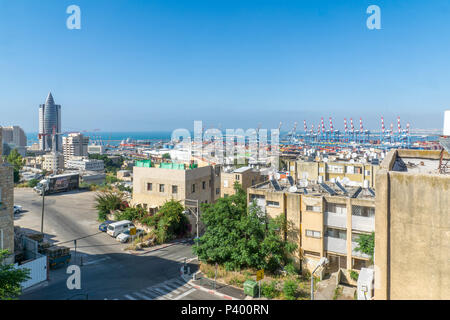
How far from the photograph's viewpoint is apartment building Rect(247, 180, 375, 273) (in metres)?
18.8

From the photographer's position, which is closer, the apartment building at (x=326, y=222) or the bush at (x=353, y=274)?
the bush at (x=353, y=274)

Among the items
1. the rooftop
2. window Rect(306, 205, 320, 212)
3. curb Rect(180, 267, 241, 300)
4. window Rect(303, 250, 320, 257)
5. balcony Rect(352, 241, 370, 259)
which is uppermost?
the rooftop

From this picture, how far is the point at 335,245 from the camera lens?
770 inches

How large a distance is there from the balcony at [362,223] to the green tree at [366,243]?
0.55m

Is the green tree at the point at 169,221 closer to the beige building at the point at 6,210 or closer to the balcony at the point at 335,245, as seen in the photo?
the beige building at the point at 6,210

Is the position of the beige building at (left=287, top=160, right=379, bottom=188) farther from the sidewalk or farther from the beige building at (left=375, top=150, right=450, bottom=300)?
the beige building at (left=375, top=150, right=450, bottom=300)

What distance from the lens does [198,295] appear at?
16453mm

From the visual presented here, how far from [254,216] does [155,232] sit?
9.47m

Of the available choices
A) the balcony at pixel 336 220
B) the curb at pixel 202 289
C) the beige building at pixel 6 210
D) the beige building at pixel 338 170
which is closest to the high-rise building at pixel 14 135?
the beige building at pixel 338 170

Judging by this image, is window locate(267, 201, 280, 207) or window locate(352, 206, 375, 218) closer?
window locate(352, 206, 375, 218)

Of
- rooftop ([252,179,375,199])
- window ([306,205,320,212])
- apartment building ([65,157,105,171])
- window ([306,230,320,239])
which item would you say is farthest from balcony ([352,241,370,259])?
apartment building ([65,157,105,171])

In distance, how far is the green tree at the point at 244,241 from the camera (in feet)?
61.4

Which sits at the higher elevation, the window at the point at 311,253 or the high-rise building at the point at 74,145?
the high-rise building at the point at 74,145
